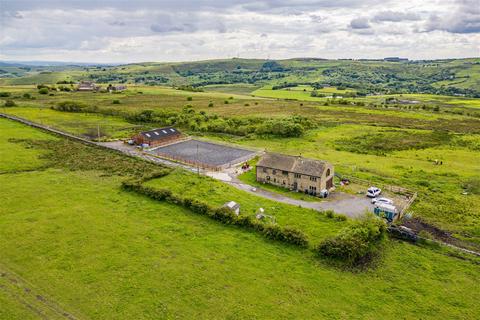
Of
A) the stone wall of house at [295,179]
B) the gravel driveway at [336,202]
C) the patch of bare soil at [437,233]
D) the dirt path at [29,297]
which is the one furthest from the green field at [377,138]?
the dirt path at [29,297]

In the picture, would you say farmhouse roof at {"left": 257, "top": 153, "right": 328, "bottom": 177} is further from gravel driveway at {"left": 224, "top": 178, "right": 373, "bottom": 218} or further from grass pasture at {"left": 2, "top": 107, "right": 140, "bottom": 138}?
grass pasture at {"left": 2, "top": 107, "right": 140, "bottom": 138}

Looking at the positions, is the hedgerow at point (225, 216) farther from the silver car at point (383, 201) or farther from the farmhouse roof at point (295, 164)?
the silver car at point (383, 201)

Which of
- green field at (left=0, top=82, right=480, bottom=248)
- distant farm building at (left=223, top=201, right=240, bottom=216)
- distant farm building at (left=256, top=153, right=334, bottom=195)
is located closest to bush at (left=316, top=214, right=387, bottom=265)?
green field at (left=0, top=82, right=480, bottom=248)

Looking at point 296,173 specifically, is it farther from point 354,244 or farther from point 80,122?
point 80,122

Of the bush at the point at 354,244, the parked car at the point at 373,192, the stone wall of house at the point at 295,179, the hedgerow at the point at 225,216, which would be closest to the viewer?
the bush at the point at 354,244

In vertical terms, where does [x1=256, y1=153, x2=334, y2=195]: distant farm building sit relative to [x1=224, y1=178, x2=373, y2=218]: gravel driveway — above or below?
above

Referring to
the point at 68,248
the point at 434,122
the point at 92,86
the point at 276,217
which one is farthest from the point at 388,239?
the point at 92,86
